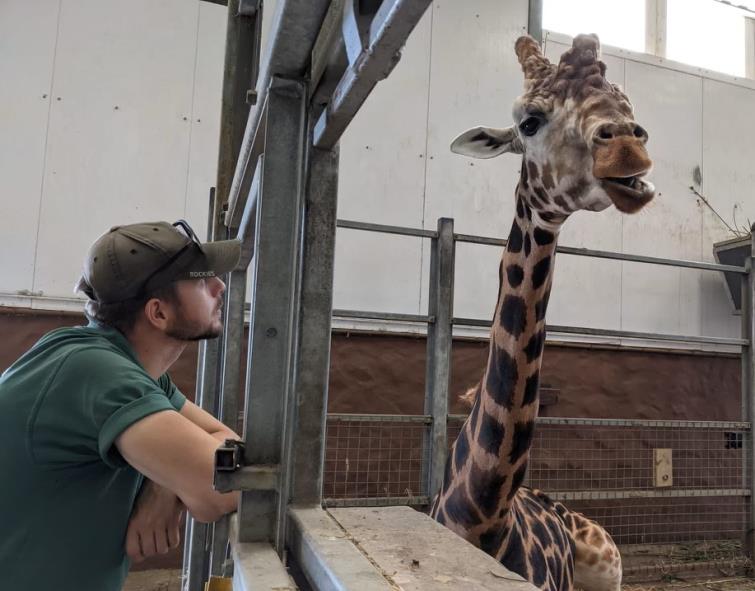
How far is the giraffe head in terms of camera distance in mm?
1327

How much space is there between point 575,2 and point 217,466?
481 centimetres

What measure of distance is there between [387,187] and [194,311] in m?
2.77

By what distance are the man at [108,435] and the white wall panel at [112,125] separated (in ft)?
Answer: 7.85

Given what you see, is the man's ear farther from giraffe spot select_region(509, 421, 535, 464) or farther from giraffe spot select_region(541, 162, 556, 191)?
giraffe spot select_region(509, 421, 535, 464)

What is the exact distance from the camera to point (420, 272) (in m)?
3.66

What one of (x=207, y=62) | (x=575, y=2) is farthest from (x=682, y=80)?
(x=207, y=62)

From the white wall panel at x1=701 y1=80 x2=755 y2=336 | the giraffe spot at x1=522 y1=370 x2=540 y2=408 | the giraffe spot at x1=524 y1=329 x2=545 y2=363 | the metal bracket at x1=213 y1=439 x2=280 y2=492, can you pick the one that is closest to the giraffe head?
the giraffe spot at x1=524 y1=329 x2=545 y2=363

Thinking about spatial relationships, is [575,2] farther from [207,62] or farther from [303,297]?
[303,297]

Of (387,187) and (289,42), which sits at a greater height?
(387,187)

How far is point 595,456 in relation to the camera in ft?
12.5

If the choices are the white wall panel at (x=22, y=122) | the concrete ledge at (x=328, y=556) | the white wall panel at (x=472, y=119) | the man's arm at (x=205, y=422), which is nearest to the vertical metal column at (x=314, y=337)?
the concrete ledge at (x=328, y=556)

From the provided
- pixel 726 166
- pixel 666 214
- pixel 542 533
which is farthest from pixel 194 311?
pixel 726 166

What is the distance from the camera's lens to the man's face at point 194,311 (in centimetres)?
105

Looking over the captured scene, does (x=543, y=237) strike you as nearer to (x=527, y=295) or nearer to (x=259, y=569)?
(x=527, y=295)
